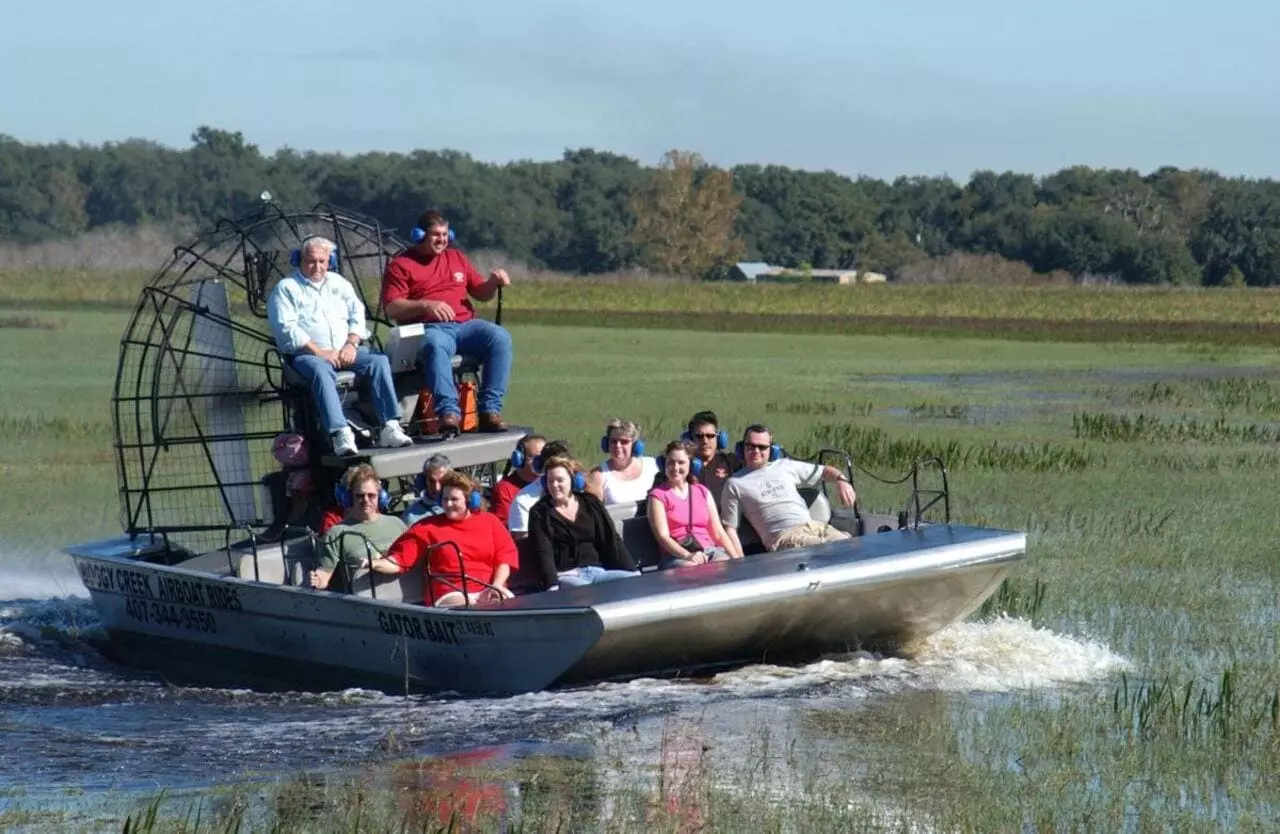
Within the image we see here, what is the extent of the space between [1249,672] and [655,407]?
788 inches

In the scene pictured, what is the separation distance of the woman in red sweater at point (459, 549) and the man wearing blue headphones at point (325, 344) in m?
1.59

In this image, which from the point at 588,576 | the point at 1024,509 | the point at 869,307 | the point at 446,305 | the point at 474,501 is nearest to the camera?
the point at 474,501

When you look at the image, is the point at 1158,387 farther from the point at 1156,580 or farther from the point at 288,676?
the point at 288,676

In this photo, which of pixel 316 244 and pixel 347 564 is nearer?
pixel 347 564

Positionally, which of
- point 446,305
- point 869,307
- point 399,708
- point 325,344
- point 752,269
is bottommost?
point 752,269

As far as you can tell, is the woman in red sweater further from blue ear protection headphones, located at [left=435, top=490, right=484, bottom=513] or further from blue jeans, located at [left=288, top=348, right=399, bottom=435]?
blue jeans, located at [left=288, top=348, right=399, bottom=435]

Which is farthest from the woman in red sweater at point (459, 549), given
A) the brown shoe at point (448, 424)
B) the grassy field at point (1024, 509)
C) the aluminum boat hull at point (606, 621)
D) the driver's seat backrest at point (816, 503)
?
the driver's seat backrest at point (816, 503)

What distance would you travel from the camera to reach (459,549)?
13156mm

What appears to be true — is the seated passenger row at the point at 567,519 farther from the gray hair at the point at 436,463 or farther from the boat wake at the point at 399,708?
the boat wake at the point at 399,708

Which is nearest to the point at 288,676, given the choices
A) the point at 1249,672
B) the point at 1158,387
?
the point at 1249,672

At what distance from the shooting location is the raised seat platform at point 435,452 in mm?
15003

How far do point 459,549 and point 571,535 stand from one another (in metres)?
1.03

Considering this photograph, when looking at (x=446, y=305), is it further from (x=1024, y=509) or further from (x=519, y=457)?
(x=1024, y=509)

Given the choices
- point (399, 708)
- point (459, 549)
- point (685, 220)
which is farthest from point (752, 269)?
point (399, 708)
